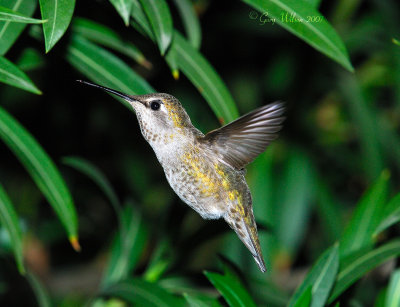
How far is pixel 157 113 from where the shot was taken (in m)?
1.23

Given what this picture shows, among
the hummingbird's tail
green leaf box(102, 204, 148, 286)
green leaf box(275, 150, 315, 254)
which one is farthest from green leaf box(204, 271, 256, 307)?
green leaf box(275, 150, 315, 254)

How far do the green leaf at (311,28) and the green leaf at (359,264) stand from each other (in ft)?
1.88

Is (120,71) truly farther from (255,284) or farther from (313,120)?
(313,120)

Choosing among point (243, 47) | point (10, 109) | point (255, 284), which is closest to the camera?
point (255, 284)

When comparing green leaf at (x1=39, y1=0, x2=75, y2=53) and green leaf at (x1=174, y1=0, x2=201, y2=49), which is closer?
green leaf at (x1=39, y1=0, x2=75, y2=53)

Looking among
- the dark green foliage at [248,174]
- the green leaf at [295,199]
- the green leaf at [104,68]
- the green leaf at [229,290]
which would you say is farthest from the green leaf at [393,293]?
the green leaf at [295,199]

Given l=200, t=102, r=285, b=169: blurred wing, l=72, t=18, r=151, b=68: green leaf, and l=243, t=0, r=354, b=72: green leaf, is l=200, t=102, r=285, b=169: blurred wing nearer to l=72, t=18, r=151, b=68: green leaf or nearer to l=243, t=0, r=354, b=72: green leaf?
l=243, t=0, r=354, b=72: green leaf

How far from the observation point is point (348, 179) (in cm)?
312

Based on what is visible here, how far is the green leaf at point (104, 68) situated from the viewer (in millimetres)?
1304

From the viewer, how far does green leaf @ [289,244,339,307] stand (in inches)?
48.7

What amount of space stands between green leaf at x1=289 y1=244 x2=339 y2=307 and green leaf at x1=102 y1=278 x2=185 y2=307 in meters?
0.37

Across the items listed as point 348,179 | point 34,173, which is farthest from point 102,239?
point 34,173

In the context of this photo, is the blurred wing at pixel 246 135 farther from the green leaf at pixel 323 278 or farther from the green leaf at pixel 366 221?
the green leaf at pixel 366 221

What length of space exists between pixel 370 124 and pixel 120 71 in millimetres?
1652
